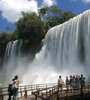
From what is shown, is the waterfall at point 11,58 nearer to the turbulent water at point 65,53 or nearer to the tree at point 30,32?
the tree at point 30,32

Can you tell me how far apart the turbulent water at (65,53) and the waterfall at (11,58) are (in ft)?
39.7

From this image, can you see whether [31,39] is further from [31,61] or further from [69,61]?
[69,61]

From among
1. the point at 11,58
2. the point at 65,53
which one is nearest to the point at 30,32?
the point at 11,58

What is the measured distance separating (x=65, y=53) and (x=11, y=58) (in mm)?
22592

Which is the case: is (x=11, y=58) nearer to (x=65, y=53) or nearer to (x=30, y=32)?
(x=30, y=32)

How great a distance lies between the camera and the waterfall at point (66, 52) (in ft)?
158

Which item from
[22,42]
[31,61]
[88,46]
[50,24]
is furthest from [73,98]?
[50,24]

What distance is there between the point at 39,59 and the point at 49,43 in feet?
12.1

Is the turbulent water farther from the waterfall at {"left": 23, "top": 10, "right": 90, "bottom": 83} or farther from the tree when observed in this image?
the tree

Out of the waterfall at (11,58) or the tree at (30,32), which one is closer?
the tree at (30,32)

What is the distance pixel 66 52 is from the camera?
52.3 meters

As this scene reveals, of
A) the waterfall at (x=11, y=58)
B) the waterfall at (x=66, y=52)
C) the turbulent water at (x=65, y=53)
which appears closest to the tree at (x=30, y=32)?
the waterfall at (x=11, y=58)

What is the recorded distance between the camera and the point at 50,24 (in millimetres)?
78562

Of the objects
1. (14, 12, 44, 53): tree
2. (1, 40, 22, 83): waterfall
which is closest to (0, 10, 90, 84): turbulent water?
(14, 12, 44, 53): tree
